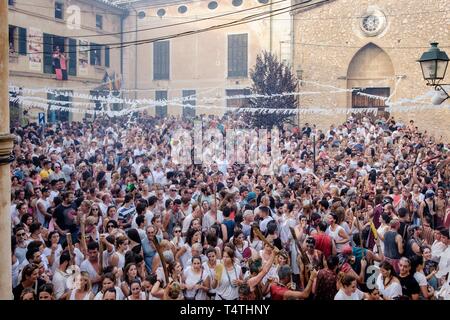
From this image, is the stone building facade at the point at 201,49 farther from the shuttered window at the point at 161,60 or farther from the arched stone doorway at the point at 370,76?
the arched stone doorway at the point at 370,76

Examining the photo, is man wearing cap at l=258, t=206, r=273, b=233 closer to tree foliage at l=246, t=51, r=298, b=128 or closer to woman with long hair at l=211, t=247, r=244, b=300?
woman with long hair at l=211, t=247, r=244, b=300

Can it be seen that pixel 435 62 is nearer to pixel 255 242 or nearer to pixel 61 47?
pixel 255 242

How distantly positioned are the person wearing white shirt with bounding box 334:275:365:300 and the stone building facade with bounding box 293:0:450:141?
17.8m

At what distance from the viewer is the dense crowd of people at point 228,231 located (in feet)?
18.4

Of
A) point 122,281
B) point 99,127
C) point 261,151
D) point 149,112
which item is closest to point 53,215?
point 122,281

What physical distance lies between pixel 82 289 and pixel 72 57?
867 inches

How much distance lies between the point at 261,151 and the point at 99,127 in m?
7.98

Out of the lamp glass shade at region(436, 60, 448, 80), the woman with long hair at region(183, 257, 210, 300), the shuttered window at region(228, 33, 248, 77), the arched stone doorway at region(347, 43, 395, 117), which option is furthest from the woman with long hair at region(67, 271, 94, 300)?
the shuttered window at region(228, 33, 248, 77)

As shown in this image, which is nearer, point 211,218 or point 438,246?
point 438,246

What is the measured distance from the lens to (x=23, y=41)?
885 inches

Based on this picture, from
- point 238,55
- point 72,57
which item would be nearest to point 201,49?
point 238,55

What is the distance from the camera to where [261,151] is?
16141 millimetres

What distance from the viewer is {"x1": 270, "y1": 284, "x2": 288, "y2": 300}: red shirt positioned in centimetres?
536

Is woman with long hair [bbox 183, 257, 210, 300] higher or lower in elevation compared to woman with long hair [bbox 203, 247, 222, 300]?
lower
